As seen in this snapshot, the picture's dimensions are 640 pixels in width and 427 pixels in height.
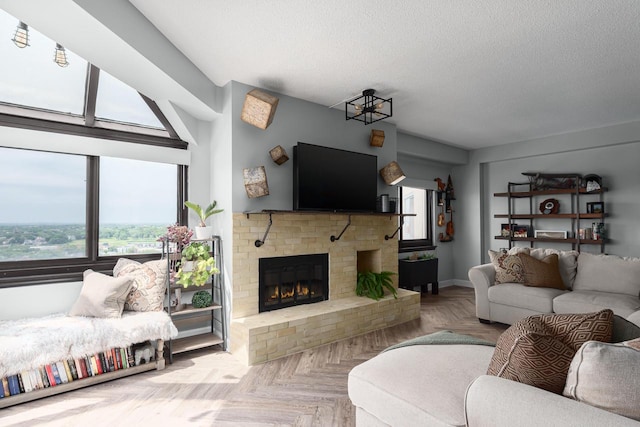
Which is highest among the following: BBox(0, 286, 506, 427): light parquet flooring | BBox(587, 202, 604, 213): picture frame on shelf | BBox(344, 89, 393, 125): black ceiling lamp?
BBox(344, 89, 393, 125): black ceiling lamp

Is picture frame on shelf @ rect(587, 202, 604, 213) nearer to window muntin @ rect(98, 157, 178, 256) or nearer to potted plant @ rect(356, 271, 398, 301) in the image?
potted plant @ rect(356, 271, 398, 301)

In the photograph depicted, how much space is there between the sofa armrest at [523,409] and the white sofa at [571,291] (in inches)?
114

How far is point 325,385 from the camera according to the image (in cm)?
267

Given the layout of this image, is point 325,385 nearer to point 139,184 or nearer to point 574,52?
point 139,184

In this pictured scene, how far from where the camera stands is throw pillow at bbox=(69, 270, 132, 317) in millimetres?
2832

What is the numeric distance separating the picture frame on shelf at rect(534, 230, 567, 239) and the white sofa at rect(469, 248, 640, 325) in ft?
4.26

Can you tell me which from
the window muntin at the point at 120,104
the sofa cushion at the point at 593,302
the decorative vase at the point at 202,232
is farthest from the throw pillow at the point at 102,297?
the sofa cushion at the point at 593,302

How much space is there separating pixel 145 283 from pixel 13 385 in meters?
1.05

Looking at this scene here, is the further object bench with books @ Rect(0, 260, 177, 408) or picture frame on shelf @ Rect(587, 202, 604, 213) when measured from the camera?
picture frame on shelf @ Rect(587, 202, 604, 213)

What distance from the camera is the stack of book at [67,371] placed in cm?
238

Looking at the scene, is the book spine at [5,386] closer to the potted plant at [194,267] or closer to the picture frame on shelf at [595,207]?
the potted plant at [194,267]

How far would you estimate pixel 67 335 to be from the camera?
250cm

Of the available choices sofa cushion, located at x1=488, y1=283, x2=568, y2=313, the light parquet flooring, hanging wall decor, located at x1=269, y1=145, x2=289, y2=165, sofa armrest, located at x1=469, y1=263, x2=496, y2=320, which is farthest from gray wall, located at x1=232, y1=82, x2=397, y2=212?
sofa cushion, located at x1=488, y1=283, x2=568, y2=313

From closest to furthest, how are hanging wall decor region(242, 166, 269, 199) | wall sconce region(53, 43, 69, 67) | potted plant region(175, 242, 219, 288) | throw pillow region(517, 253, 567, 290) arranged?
1. wall sconce region(53, 43, 69, 67)
2. potted plant region(175, 242, 219, 288)
3. hanging wall decor region(242, 166, 269, 199)
4. throw pillow region(517, 253, 567, 290)
